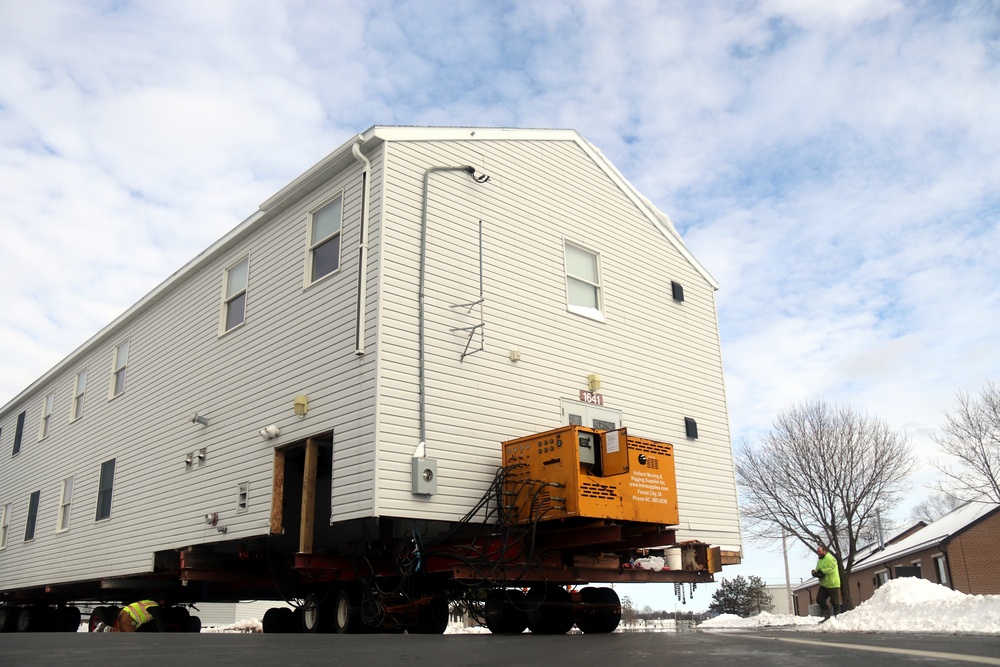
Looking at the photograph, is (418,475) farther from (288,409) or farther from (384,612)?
(288,409)

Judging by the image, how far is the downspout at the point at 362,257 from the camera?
39.6ft

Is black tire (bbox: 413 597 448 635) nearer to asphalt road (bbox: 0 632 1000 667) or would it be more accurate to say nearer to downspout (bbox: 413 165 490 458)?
downspout (bbox: 413 165 490 458)

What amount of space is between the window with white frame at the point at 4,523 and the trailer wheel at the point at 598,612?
1931cm

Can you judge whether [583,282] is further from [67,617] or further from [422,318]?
[67,617]

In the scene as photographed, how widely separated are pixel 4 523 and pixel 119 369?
28.5 ft

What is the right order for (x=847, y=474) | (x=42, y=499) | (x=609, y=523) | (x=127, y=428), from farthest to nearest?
(x=847, y=474)
(x=42, y=499)
(x=127, y=428)
(x=609, y=523)

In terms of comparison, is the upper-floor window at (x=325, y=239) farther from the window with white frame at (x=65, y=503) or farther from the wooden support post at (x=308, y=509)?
the window with white frame at (x=65, y=503)

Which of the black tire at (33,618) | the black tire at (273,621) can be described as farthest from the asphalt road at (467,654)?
the black tire at (33,618)

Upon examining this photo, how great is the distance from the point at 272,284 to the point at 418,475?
5.19 m

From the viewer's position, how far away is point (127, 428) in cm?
1867

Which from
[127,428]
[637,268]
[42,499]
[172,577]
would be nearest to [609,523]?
[637,268]

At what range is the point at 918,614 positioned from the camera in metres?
13.3

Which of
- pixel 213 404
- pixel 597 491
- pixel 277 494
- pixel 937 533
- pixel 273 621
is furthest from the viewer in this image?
pixel 937 533

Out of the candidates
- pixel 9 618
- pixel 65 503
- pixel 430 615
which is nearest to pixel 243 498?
pixel 430 615
